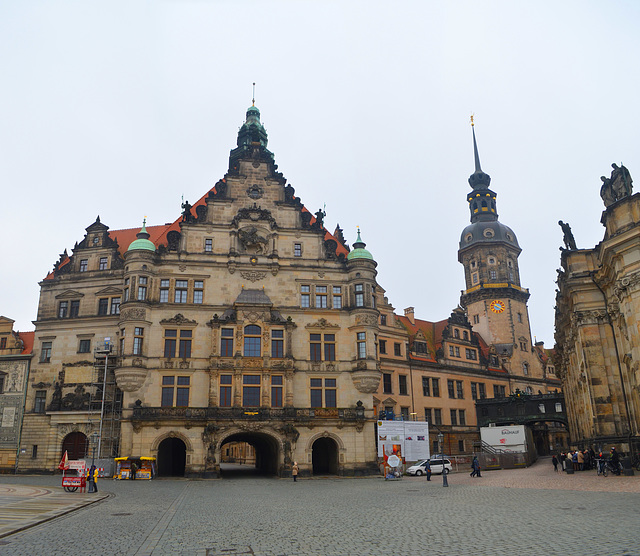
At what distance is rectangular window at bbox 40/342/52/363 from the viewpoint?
4700cm

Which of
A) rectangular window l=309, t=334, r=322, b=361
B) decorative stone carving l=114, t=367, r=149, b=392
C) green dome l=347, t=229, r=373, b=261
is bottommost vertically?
decorative stone carving l=114, t=367, r=149, b=392

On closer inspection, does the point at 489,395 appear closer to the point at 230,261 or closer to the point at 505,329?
the point at 505,329

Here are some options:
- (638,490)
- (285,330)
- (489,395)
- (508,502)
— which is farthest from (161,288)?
(489,395)

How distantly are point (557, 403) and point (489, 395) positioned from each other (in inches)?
306

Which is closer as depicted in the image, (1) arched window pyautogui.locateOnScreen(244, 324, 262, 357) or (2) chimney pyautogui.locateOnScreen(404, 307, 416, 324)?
(1) arched window pyautogui.locateOnScreen(244, 324, 262, 357)

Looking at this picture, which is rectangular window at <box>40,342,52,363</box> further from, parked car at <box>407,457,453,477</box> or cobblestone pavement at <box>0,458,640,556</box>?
parked car at <box>407,457,453,477</box>

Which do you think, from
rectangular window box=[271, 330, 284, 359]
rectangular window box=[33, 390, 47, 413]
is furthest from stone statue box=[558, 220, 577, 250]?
rectangular window box=[33, 390, 47, 413]

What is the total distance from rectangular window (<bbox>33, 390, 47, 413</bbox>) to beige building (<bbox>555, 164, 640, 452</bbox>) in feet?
132

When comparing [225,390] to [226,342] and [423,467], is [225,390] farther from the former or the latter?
[423,467]

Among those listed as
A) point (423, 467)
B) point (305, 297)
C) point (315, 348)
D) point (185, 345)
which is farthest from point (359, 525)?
point (305, 297)

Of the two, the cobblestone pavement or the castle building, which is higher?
the castle building

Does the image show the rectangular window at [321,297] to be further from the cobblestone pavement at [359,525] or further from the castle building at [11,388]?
the castle building at [11,388]

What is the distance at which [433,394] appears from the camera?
63031mm

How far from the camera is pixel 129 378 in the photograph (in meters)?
41.4
